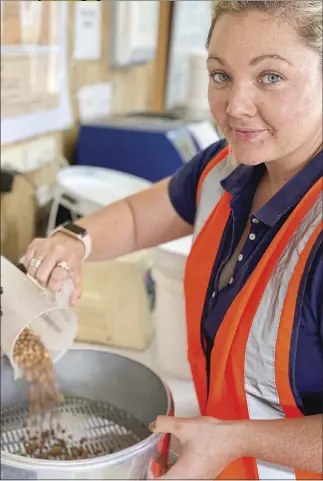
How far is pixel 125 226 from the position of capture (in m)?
1.01

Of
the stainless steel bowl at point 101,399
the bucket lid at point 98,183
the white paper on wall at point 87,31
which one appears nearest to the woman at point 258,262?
the stainless steel bowl at point 101,399

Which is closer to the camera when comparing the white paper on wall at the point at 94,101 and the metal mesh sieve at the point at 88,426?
the metal mesh sieve at the point at 88,426

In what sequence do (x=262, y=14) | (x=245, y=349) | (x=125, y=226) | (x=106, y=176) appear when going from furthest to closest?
(x=106, y=176) < (x=125, y=226) < (x=245, y=349) < (x=262, y=14)

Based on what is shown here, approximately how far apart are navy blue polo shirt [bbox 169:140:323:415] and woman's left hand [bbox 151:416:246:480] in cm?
10

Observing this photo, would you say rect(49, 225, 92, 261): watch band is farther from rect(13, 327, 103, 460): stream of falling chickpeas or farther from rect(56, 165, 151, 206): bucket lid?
rect(56, 165, 151, 206): bucket lid

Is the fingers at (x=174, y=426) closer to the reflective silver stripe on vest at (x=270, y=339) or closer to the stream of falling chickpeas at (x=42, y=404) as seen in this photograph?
the reflective silver stripe on vest at (x=270, y=339)

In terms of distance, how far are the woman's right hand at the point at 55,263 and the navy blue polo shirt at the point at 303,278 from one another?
189 millimetres

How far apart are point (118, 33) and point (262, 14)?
1115 mm

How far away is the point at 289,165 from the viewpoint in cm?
74

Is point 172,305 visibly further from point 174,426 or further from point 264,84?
point 264,84

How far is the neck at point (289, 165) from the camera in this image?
0.72 metres

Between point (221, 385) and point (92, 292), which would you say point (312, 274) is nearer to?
point (221, 385)

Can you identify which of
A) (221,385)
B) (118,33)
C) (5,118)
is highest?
(118,33)

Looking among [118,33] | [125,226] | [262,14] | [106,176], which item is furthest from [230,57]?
[118,33]
